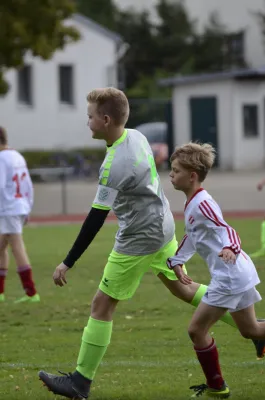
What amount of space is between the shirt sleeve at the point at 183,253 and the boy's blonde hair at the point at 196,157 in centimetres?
43

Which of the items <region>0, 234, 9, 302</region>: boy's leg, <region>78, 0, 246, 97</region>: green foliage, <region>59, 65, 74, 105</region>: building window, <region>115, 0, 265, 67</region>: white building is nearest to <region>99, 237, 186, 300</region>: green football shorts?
<region>0, 234, 9, 302</region>: boy's leg

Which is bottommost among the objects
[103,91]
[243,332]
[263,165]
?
[263,165]

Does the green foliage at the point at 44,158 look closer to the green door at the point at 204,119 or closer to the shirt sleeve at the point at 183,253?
the green door at the point at 204,119

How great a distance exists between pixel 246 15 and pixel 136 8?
21.5ft

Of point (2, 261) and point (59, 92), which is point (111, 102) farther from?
point (59, 92)

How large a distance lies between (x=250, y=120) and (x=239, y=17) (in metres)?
19.5

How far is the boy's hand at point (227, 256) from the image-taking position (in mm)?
6521

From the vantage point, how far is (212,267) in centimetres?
679

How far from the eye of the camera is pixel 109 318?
23.1ft

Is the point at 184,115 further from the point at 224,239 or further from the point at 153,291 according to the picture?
the point at 224,239

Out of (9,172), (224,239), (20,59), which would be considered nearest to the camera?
(224,239)

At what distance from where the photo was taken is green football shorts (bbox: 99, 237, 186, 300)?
706 centimetres

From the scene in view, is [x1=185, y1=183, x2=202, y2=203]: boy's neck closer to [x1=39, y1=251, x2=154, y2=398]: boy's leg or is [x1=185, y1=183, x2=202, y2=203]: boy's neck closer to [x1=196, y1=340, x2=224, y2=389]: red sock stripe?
[x1=39, y1=251, x2=154, y2=398]: boy's leg

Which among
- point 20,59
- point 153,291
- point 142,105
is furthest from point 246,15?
point 153,291
